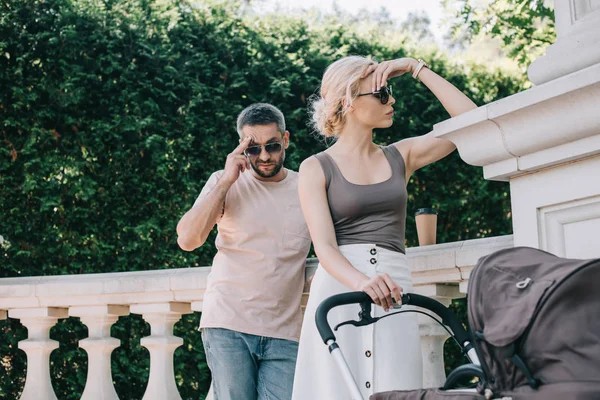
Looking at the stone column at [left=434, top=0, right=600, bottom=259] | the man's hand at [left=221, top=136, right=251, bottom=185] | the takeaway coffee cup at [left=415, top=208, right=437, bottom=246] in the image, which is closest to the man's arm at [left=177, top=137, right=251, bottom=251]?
the man's hand at [left=221, top=136, right=251, bottom=185]

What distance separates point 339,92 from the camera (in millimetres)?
3127

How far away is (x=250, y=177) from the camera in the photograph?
3.64 metres

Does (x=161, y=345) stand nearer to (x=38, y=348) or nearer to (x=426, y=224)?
(x=38, y=348)

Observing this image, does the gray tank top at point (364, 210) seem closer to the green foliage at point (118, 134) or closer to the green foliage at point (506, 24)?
the green foliage at point (118, 134)

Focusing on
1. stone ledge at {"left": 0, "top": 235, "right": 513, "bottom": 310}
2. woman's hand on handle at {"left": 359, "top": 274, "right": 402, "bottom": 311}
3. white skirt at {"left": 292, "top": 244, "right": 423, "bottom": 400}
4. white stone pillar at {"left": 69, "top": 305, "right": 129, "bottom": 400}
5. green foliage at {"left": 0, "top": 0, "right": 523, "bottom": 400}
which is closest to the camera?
woman's hand on handle at {"left": 359, "top": 274, "right": 402, "bottom": 311}

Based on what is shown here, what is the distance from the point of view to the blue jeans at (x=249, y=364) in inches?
133

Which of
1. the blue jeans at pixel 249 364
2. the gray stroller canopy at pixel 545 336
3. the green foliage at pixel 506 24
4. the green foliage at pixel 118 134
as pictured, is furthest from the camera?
the green foliage at pixel 506 24

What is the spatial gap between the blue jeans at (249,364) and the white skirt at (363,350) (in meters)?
Answer: 0.50

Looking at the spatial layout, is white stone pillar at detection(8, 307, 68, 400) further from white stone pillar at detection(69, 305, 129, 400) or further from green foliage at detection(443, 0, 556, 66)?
green foliage at detection(443, 0, 556, 66)

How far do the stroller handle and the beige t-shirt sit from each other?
0.82 metres

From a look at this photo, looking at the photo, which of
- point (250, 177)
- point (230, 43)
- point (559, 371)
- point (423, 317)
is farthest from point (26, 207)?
point (559, 371)

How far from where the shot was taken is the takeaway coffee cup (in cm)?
354

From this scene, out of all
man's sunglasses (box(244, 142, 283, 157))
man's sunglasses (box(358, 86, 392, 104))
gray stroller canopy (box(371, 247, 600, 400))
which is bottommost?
gray stroller canopy (box(371, 247, 600, 400))

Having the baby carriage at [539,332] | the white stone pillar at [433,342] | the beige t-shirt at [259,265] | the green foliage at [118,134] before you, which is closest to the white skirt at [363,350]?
the beige t-shirt at [259,265]
